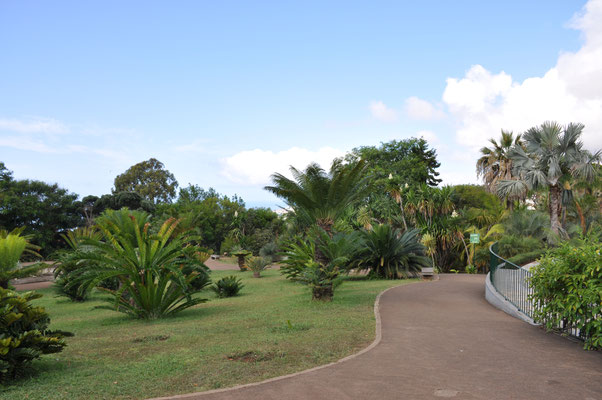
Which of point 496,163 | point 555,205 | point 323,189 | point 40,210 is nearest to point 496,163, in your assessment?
point 496,163

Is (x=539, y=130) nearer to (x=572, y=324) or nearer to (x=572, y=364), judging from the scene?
(x=572, y=324)

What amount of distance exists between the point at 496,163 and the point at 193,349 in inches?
1139

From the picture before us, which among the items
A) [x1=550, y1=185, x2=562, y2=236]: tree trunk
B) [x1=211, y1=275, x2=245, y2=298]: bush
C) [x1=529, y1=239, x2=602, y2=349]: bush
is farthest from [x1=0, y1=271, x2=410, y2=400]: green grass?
[x1=550, y1=185, x2=562, y2=236]: tree trunk

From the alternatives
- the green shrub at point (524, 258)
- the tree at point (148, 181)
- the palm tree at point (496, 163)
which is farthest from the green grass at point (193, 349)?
the tree at point (148, 181)

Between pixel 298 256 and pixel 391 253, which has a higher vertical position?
pixel 391 253

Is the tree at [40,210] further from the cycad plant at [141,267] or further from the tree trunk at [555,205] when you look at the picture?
the tree trunk at [555,205]

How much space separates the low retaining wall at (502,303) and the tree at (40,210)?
105ft

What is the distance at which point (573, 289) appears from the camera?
288 inches

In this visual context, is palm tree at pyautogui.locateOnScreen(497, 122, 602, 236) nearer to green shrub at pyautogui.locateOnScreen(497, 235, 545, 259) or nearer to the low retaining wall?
green shrub at pyautogui.locateOnScreen(497, 235, 545, 259)

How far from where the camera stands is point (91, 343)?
8109 millimetres

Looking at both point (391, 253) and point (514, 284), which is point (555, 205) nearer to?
point (391, 253)

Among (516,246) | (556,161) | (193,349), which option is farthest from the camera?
(516,246)

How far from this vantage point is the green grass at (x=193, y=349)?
537 centimetres

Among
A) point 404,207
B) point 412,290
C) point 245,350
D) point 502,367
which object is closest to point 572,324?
point 502,367
